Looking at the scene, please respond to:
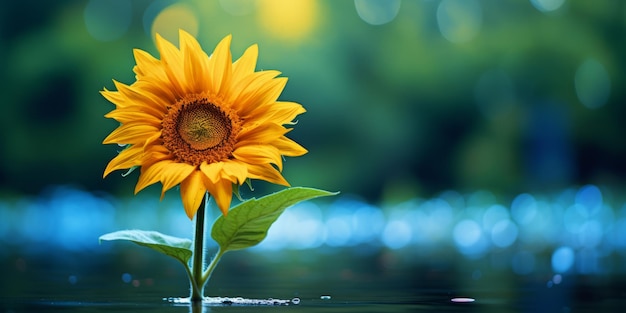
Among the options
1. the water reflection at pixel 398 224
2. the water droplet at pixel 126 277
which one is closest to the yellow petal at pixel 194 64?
the water droplet at pixel 126 277

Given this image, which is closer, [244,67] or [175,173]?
[175,173]

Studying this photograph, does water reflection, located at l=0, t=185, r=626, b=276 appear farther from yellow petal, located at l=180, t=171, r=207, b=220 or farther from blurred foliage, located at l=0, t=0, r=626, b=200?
A: yellow petal, located at l=180, t=171, r=207, b=220

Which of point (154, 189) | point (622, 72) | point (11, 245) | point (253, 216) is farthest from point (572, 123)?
point (253, 216)

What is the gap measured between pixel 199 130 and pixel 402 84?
11.4m

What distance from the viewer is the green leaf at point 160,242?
2.10 metres

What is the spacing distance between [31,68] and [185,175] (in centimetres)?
1068

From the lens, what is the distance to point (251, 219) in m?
2.20

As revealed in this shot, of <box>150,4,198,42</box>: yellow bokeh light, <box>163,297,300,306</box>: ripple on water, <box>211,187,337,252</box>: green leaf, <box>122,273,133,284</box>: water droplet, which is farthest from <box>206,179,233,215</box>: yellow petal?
<box>150,4,198,42</box>: yellow bokeh light

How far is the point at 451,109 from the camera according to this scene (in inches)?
528

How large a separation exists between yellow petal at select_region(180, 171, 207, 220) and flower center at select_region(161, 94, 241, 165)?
49 mm

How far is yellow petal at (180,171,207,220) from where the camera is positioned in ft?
6.57

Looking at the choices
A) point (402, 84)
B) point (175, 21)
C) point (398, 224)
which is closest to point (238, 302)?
point (398, 224)

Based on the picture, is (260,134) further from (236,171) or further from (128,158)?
(128,158)

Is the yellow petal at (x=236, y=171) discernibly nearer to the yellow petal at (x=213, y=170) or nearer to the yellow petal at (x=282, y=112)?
the yellow petal at (x=213, y=170)
